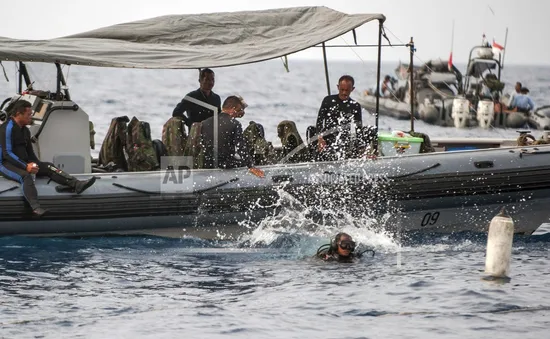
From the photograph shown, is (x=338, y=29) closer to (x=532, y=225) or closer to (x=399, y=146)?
(x=399, y=146)

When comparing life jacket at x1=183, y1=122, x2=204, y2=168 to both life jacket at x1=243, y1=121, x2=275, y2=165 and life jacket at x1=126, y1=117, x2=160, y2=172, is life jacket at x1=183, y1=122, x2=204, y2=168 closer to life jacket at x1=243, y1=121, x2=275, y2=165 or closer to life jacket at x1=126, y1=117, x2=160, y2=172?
life jacket at x1=126, y1=117, x2=160, y2=172

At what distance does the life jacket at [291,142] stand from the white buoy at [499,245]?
320 centimetres

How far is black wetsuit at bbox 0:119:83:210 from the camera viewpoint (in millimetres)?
12406

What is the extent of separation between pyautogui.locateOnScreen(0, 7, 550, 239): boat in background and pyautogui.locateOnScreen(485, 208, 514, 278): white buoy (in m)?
2.13

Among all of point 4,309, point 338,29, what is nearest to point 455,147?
point 338,29

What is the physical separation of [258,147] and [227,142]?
0.82m

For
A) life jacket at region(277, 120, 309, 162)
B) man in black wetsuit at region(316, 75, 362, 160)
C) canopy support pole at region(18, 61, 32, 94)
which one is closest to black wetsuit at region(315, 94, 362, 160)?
man in black wetsuit at region(316, 75, 362, 160)

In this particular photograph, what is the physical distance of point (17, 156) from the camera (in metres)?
12.5

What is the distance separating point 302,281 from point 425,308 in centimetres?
145

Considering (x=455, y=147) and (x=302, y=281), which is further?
(x=455, y=147)

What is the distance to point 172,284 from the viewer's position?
1122cm

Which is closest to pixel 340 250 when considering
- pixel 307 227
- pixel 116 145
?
pixel 307 227

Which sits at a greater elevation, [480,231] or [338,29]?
[338,29]

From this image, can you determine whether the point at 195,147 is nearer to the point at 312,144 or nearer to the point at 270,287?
the point at 312,144
